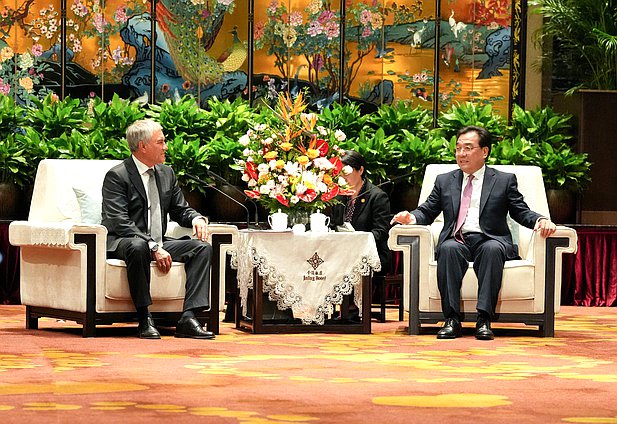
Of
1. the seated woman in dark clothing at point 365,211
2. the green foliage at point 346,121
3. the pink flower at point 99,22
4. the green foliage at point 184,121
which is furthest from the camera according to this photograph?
the pink flower at point 99,22

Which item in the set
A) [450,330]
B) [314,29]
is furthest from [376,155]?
[450,330]

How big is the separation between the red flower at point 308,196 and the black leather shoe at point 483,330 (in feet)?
3.68

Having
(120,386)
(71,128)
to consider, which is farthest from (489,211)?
(71,128)

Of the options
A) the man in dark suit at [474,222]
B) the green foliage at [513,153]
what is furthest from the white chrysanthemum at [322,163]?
the green foliage at [513,153]

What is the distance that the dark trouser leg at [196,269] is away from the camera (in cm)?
634

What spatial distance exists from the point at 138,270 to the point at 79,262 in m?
0.31

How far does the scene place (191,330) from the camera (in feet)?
20.6

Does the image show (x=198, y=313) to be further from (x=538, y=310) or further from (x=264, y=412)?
(x=264, y=412)

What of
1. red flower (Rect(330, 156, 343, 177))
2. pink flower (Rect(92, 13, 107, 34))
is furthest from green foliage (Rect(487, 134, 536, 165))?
pink flower (Rect(92, 13, 107, 34))

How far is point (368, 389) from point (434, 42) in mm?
7152

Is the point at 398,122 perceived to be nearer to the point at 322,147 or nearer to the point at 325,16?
the point at 325,16

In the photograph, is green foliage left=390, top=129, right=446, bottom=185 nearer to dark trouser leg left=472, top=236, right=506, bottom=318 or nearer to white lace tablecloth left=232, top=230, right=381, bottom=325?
white lace tablecloth left=232, top=230, right=381, bottom=325

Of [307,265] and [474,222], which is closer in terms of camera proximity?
[307,265]

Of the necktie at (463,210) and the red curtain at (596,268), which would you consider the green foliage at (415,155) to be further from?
the necktie at (463,210)
